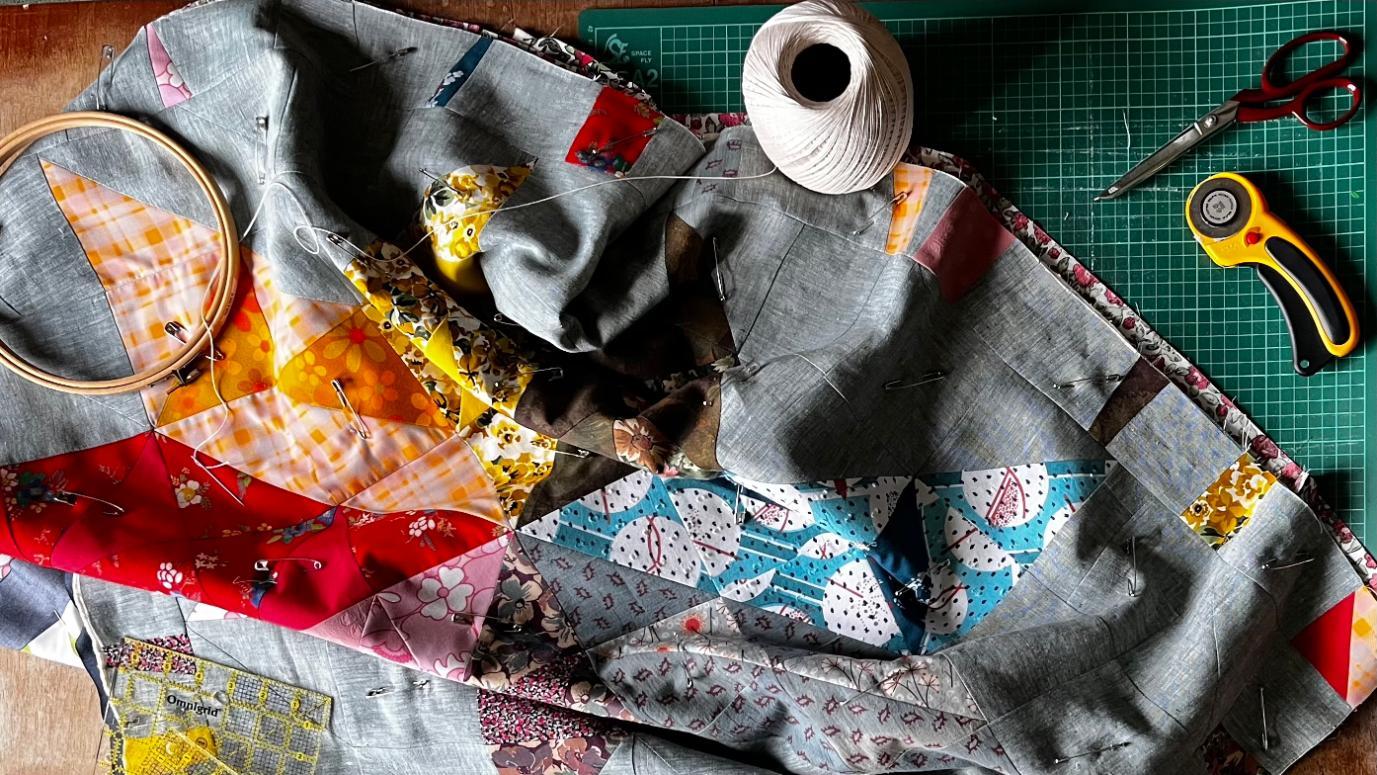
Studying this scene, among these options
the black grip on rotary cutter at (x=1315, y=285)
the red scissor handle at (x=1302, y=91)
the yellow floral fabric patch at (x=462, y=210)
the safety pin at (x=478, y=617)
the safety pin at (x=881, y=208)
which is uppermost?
the red scissor handle at (x=1302, y=91)

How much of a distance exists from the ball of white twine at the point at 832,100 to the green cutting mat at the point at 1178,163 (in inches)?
5.6

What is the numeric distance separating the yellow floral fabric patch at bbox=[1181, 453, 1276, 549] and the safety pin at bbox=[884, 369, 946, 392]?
356 millimetres

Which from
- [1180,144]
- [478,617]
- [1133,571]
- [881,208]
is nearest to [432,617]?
[478,617]

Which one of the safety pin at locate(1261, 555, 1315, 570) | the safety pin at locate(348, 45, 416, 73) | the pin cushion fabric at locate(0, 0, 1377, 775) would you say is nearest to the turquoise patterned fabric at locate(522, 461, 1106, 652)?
the pin cushion fabric at locate(0, 0, 1377, 775)

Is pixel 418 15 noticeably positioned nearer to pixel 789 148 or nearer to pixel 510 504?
pixel 789 148

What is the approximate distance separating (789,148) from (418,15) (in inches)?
22.5

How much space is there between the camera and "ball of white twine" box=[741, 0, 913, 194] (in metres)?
1.25

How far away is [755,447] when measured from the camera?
129cm

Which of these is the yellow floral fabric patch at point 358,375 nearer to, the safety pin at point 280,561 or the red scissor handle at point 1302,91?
the safety pin at point 280,561

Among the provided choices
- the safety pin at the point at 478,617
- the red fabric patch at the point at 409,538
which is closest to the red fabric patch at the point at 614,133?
the red fabric patch at the point at 409,538

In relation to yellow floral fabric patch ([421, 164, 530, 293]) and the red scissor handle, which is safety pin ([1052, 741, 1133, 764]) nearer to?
→ the red scissor handle

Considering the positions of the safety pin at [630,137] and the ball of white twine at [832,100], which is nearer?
the ball of white twine at [832,100]

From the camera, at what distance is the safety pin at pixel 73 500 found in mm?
1406

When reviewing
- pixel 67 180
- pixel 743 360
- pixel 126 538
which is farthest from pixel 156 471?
pixel 743 360
